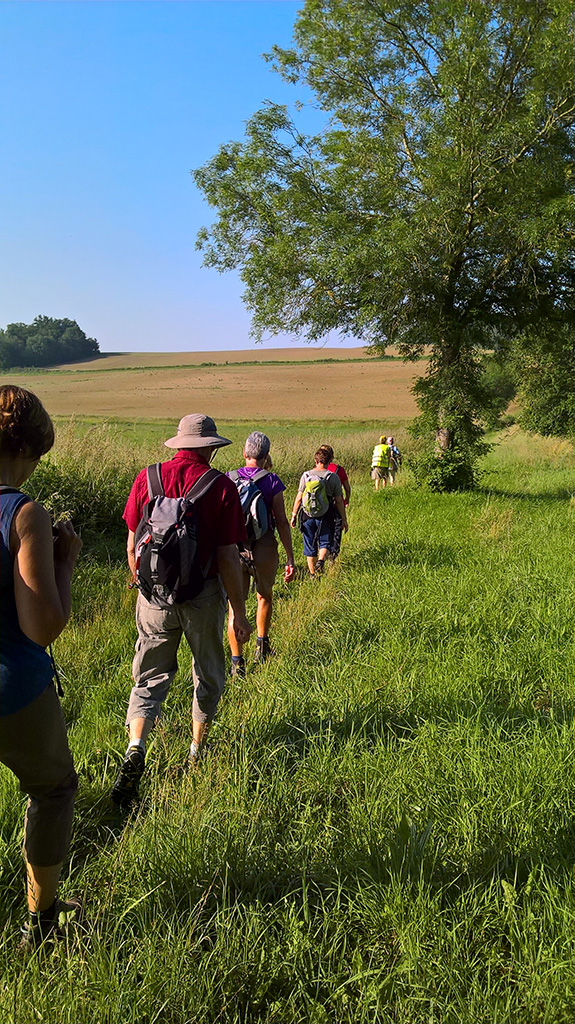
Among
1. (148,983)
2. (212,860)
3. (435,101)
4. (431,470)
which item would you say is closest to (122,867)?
(212,860)

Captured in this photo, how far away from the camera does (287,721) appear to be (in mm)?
3674

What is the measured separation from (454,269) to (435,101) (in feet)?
14.5

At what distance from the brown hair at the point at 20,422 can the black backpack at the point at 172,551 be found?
43.0 inches

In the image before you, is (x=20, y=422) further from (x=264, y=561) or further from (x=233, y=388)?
(x=233, y=388)

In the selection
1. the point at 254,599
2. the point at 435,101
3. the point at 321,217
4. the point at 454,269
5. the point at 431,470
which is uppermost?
the point at 435,101

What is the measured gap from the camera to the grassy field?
1966 millimetres

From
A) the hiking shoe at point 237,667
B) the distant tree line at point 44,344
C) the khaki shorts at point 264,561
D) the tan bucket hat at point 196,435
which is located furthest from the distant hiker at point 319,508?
the distant tree line at point 44,344

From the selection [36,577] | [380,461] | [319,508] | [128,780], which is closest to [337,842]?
[128,780]

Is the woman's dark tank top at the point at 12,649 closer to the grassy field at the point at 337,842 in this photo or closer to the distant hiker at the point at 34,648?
the distant hiker at the point at 34,648

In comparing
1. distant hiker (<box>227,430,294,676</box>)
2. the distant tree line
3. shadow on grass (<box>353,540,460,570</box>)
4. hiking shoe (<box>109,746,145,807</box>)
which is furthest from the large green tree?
the distant tree line

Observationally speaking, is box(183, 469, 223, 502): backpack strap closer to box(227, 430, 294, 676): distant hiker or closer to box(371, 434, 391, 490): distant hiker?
box(227, 430, 294, 676): distant hiker

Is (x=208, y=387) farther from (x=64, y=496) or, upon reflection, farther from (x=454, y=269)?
(x=64, y=496)

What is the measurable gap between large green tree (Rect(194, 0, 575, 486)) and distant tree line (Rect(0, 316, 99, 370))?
46697 mm

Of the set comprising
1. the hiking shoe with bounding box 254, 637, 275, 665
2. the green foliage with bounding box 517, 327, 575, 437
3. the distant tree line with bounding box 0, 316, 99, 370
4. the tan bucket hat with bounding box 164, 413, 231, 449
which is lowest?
the hiking shoe with bounding box 254, 637, 275, 665
